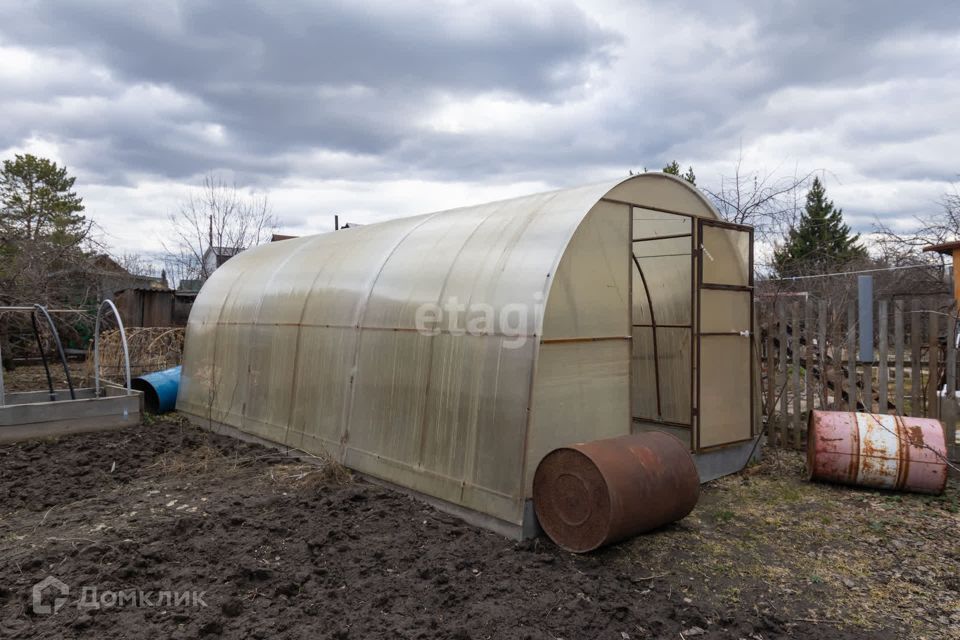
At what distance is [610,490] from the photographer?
13.8ft

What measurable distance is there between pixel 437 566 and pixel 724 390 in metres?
4.00

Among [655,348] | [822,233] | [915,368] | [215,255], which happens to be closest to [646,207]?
[655,348]

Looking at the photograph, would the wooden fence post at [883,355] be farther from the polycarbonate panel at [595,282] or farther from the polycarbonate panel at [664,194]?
the polycarbonate panel at [595,282]

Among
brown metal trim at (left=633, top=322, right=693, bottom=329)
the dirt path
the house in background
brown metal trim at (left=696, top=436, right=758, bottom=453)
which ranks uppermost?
the house in background

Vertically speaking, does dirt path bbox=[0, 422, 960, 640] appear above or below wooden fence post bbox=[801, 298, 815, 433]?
below

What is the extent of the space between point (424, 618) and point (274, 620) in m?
0.86

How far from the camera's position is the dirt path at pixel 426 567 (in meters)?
3.54

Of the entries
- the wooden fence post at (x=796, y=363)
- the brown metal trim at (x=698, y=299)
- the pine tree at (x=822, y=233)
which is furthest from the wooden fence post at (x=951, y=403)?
the pine tree at (x=822, y=233)

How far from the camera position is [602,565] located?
14.1 ft

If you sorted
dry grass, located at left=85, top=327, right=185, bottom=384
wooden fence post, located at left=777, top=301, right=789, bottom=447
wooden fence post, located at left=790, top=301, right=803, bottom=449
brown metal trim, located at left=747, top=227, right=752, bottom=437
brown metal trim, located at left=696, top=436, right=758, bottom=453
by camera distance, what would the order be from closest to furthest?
brown metal trim, located at left=696, top=436, right=758, bottom=453, brown metal trim, located at left=747, top=227, right=752, bottom=437, wooden fence post, located at left=790, top=301, right=803, bottom=449, wooden fence post, located at left=777, top=301, right=789, bottom=447, dry grass, located at left=85, top=327, right=185, bottom=384

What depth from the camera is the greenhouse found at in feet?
16.4

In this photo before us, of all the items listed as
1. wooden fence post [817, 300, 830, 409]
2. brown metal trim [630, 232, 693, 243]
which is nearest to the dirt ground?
wooden fence post [817, 300, 830, 409]

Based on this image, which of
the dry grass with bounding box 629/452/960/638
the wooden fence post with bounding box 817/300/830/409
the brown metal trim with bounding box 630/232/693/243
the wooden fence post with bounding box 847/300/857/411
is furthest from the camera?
the wooden fence post with bounding box 817/300/830/409

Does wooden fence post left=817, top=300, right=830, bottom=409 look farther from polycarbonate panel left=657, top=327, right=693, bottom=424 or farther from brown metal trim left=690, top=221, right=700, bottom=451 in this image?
brown metal trim left=690, top=221, right=700, bottom=451
